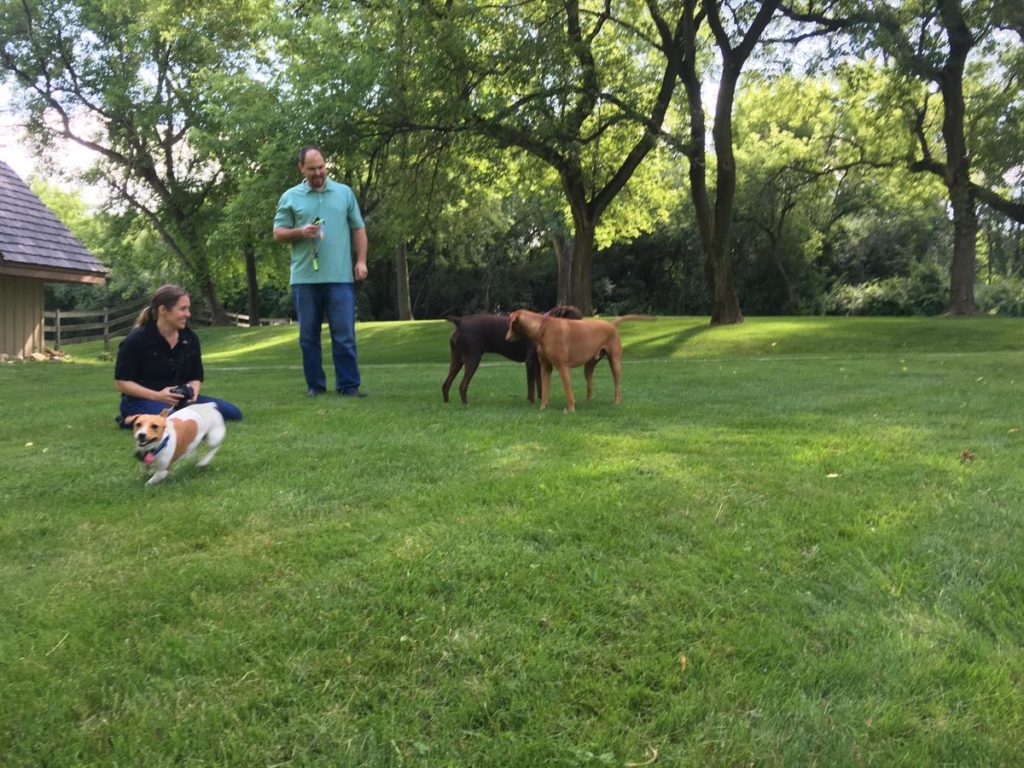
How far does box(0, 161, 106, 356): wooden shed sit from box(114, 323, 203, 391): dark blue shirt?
11.5m

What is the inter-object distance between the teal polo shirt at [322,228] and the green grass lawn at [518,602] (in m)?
2.70

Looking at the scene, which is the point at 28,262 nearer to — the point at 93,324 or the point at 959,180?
the point at 93,324

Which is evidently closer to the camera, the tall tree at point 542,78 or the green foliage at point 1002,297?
the tall tree at point 542,78

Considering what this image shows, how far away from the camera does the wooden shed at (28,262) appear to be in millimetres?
14867

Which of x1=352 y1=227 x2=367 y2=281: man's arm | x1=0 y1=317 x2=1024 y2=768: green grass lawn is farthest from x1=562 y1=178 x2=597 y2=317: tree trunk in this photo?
x1=0 y1=317 x2=1024 y2=768: green grass lawn

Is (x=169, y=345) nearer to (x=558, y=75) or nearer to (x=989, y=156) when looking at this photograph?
(x=558, y=75)

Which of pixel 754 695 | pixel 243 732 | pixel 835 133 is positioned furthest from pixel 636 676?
pixel 835 133

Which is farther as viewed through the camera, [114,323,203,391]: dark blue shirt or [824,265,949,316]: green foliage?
[824,265,949,316]: green foliage

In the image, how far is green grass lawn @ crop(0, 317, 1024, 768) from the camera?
196 cm

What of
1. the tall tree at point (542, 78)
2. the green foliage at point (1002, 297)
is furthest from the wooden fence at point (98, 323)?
the green foliage at point (1002, 297)

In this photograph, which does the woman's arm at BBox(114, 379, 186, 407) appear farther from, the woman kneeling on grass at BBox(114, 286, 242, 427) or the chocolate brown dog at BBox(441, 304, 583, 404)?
the chocolate brown dog at BBox(441, 304, 583, 404)

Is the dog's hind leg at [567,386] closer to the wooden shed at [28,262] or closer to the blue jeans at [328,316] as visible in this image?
the blue jeans at [328,316]

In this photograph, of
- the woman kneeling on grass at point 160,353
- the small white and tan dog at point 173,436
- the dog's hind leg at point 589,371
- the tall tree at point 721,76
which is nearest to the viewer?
the small white and tan dog at point 173,436

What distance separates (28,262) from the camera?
14.7 m
